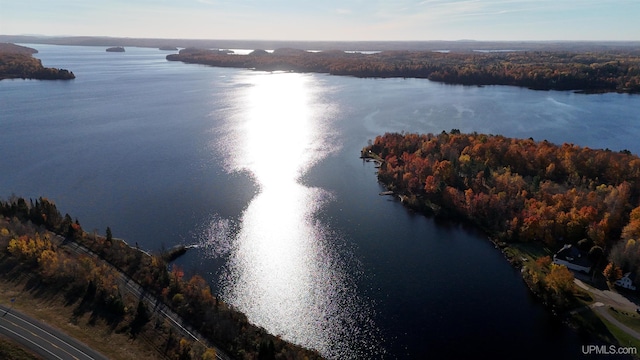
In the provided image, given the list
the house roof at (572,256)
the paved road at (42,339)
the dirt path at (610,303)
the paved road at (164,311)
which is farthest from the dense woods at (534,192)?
the paved road at (42,339)

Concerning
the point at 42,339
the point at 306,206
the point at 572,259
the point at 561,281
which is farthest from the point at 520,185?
the point at 42,339

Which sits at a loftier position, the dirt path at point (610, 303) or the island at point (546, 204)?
the island at point (546, 204)

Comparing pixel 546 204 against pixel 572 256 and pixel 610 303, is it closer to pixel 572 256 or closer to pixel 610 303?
pixel 572 256

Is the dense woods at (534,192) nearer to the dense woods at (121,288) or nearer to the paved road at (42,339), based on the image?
the dense woods at (121,288)

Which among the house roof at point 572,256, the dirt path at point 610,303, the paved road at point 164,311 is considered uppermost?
the house roof at point 572,256

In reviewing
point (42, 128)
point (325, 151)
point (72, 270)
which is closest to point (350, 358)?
point (72, 270)

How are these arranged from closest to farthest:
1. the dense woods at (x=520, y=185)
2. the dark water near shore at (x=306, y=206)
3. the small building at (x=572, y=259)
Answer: the dark water near shore at (x=306, y=206) < the small building at (x=572, y=259) < the dense woods at (x=520, y=185)

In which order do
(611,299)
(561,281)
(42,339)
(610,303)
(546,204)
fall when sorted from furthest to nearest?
(546,204) → (561,281) → (611,299) → (610,303) → (42,339)
